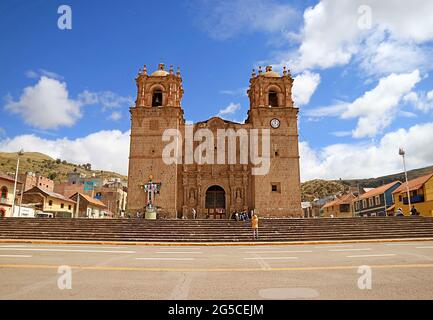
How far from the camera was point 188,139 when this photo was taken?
124ft

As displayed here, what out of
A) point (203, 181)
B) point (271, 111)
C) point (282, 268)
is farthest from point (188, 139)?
point (282, 268)

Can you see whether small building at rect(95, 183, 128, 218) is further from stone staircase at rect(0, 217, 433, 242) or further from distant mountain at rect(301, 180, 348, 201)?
distant mountain at rect(301, 180, 348, 201)

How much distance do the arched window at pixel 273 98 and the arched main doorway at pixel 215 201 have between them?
11.8 m

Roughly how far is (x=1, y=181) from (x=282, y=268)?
3748 cm

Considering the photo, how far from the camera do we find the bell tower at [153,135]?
3484 cm

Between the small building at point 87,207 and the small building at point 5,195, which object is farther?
the small building at point 87,207

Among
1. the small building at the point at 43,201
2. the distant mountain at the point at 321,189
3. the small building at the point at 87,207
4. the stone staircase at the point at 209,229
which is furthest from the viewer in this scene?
the distant mountain at the point at 321,189

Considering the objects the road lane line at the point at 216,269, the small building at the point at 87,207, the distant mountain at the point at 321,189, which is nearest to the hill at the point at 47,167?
the small building at the point at 87,207

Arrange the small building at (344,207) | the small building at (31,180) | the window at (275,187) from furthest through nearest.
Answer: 1. the small building at (344,207)
2. the small building at (31,180)
3. the window at (275,187)

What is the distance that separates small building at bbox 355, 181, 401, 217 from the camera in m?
50.6

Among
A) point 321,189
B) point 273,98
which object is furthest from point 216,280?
point 321,189

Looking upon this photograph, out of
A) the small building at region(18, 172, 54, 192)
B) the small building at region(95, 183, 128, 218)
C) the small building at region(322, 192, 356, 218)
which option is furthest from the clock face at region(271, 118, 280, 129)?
the small building at region(18, 172, 54, 192)

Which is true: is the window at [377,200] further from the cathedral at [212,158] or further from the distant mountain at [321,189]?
the distant mountain at [321,189]
